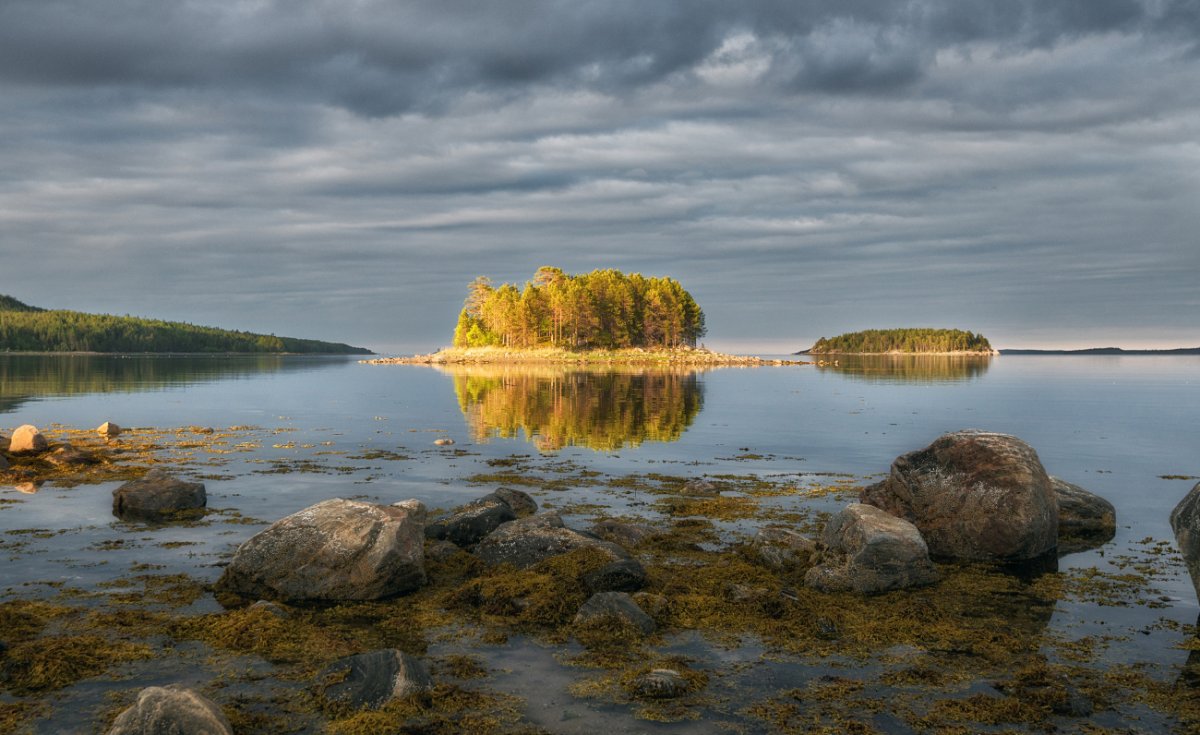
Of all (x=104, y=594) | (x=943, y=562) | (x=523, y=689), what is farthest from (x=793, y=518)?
(x=104, y=594)

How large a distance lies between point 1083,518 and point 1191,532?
663cm

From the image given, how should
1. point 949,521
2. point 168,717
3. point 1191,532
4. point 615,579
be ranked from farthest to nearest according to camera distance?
point 949,521, point 615,579, point 1191,532, point 168,717

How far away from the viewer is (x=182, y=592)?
528 inches

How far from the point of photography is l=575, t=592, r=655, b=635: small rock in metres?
11.9

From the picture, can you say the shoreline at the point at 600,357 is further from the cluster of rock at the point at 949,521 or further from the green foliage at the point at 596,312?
the cluster of rock at the point at 949,521

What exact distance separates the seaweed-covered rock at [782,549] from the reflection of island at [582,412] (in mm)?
17653

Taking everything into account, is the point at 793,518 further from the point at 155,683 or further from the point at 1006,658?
the point at 155,683

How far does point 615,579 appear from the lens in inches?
538

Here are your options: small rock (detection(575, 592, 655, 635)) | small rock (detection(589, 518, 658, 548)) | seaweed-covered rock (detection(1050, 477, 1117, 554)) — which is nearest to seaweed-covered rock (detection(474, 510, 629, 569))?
small rock (detection(589, 518, 658, 548))

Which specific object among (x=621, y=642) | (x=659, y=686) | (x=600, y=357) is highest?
(x=600, y=357)

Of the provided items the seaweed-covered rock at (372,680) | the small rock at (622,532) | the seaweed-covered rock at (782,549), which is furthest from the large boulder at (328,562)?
the seaweed-covered rock at (782,549)

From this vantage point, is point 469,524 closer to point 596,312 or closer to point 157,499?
point 157,499

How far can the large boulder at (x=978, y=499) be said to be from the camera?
16.3m

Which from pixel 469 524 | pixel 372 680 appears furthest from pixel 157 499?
pixel 372 680
